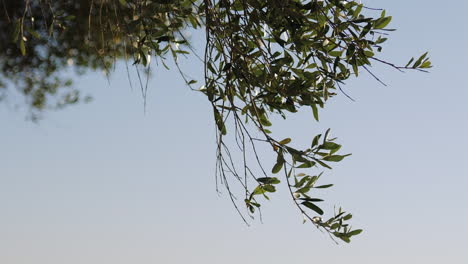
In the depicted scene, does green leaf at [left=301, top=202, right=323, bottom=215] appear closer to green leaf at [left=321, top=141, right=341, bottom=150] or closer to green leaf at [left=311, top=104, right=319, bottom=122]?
green leaf at [left=321, top=141, right=341, bottom=150]

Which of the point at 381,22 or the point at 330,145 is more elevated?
the point at 381,22

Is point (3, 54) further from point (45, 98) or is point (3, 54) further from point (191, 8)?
point (191, 8)

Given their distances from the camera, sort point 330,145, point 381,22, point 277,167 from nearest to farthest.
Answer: point 330,145 → point 277,167 → point 381,22

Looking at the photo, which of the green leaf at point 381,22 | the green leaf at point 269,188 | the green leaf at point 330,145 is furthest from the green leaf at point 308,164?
the green leaf at point 381,22

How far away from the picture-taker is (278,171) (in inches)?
127

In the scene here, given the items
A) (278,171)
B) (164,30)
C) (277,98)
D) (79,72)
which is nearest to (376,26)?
(277,98)

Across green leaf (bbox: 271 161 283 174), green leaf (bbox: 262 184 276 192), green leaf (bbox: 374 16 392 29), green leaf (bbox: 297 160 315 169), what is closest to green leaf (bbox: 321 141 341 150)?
green leaf (bbox: 297 160 315 169)

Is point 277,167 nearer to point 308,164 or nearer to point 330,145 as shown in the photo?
point 308,164

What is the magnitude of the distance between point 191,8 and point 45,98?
4495 mm

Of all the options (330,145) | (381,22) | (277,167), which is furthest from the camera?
(381,22)

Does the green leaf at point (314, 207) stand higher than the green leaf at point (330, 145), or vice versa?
the green leaf at point (330, 145)

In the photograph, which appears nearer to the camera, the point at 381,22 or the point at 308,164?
the point at 308,164

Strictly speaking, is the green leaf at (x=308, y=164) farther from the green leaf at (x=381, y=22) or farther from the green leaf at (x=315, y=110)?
the green leaf at (x=381, y=22)

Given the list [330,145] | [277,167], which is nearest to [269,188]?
[277,167]
